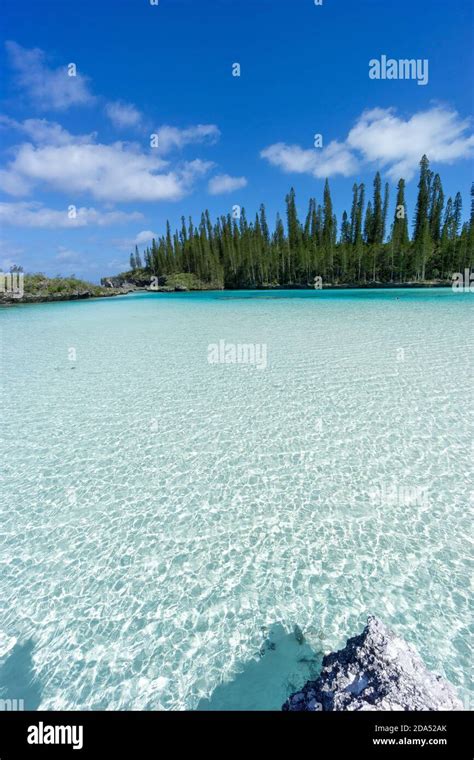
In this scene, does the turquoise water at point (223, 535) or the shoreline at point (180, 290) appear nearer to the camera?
the turquoise water at point (223, 535)

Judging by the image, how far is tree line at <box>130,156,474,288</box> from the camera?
172 feet

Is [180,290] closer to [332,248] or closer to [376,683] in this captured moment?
[332,248]

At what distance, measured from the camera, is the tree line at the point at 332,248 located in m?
52.3

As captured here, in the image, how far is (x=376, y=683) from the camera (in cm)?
184

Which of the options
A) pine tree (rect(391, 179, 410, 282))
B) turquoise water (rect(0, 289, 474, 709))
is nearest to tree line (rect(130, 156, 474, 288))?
pine tree (rect(391, 179, 410, 282))

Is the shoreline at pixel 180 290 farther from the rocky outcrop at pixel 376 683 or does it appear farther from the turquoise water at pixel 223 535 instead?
the rocky outcrop at pixel 376 683

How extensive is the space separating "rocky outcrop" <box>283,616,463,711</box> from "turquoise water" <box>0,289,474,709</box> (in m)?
0.44

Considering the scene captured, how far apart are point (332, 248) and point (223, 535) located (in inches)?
2542

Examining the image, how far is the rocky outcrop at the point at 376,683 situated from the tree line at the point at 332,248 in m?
57.7
